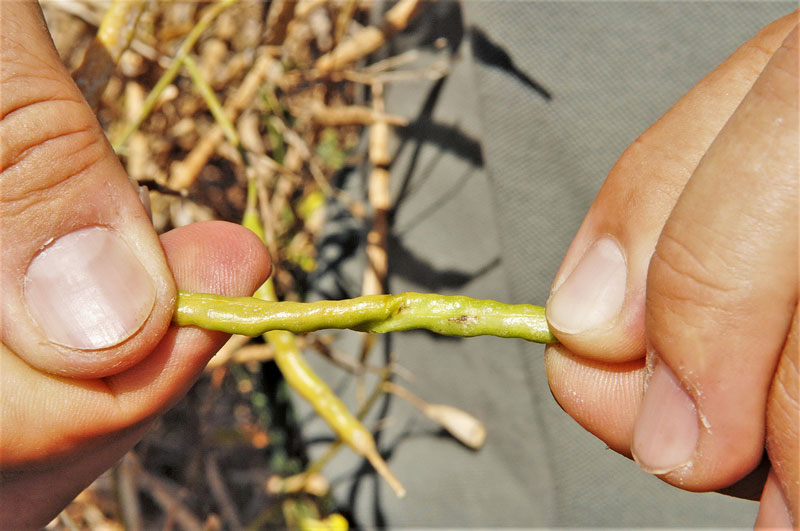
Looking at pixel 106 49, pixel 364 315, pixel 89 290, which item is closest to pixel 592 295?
pixel 364 315

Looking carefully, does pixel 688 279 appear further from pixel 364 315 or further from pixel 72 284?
pixel 72 284

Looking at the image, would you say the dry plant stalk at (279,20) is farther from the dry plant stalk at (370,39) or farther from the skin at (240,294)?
the skin at (240,294)

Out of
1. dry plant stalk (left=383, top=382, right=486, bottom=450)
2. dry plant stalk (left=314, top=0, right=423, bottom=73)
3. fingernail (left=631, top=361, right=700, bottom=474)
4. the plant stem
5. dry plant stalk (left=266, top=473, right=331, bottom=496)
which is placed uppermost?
dry plant stalk (left=314, top=0, right=423, bottom=73)

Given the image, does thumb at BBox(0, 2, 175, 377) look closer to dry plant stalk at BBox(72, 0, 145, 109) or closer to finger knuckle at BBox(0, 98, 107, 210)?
finger knuckle at BBox(0, 98, 107, 210)

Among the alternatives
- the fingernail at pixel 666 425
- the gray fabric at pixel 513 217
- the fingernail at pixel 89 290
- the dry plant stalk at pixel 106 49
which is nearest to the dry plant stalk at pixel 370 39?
the gray fabric at pixel 513 217

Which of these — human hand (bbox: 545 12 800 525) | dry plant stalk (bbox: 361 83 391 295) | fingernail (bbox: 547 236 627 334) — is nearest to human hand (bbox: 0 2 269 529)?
fingernail (bbox: 547 236 627 334)

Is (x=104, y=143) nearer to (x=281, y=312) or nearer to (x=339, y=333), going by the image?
(x=281, y=312)

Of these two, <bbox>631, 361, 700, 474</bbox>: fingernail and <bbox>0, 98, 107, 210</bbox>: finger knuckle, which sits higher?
<bbox>0, 98, 107, 210</bbox>: finger knuckle
